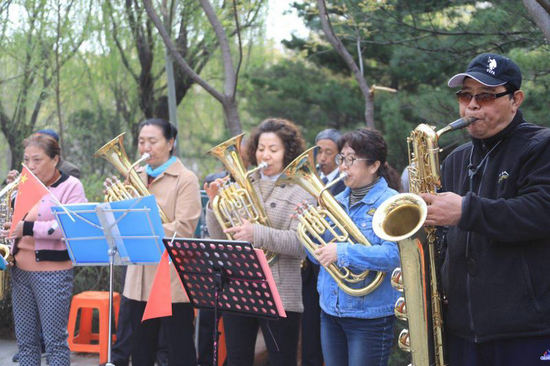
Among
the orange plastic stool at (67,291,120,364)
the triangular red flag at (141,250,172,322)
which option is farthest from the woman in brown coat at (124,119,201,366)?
the orange plastic stool at (67,291,120,364)

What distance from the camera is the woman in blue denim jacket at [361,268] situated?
12.1 feet

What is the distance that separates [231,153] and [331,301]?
1377mm

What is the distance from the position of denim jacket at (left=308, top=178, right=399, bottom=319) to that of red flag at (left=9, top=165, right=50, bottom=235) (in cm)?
216

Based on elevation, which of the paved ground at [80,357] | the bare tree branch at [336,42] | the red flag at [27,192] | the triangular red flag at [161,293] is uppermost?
the bare tree branch at [336,42]

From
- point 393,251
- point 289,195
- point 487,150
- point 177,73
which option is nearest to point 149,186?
point 289,195

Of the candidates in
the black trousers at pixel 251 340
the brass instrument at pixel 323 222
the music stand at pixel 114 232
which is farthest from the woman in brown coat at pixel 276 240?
the music stand at pixel 114 232

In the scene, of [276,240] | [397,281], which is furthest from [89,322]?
[397,281]

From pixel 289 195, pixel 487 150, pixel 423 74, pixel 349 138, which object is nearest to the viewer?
pixel 487 150

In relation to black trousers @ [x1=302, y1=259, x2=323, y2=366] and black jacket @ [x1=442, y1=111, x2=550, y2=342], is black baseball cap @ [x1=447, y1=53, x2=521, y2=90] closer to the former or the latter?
black jacket @ [x1=442, y1=111, x2=550, y2=342]

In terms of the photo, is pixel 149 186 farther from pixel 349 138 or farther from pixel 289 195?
pixel 349 138

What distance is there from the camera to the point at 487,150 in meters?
2.94

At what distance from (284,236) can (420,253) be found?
150 centimetres

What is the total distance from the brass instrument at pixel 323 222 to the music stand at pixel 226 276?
381 mm

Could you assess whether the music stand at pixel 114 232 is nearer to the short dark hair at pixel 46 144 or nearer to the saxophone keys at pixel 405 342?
the short dark hair at pixel 46 144
